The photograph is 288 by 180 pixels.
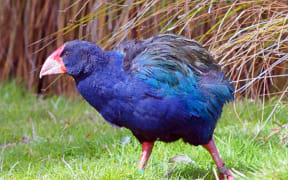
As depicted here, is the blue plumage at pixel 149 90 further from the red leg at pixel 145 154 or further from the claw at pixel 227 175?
the claw at pixel 227 175

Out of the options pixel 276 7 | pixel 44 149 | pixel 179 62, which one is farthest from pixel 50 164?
pixel 276 7

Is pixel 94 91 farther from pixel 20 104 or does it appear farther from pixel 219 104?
pixel 20 104

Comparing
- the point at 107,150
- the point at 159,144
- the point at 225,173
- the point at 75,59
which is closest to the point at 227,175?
the point at 225,173

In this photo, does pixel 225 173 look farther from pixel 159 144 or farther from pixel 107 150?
pixel 107 150

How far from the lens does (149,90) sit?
2301 millimetres

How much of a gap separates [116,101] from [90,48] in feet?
0.90

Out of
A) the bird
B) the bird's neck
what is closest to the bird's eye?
the bird

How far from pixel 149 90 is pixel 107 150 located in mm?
890

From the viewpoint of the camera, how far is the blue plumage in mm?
2299

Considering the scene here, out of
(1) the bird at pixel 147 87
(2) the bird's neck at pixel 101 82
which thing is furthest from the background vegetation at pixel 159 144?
(2) the bird's neck at pixel 101 82

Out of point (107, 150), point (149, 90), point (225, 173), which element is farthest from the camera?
point (107, 150)

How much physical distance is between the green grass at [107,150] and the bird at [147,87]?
0.74 feet

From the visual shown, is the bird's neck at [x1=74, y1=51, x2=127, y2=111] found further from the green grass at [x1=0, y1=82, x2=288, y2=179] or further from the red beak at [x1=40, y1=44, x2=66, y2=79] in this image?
the green grass at [x1=0, y1=82, x2=288, y2=179]

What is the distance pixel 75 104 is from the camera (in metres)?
4.73
